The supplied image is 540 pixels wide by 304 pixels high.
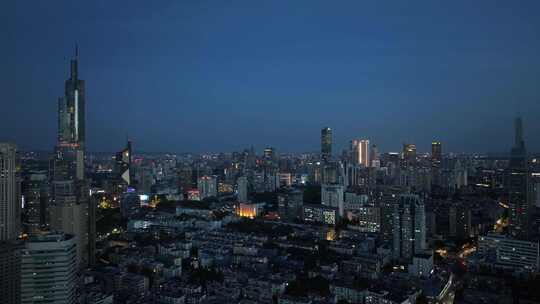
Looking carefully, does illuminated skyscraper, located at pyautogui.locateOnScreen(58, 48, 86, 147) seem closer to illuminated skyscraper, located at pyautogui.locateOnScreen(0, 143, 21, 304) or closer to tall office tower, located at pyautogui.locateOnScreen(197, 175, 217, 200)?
tall office tower, located at pyautogui.locateOnScreen(197, 175, 217, 200)

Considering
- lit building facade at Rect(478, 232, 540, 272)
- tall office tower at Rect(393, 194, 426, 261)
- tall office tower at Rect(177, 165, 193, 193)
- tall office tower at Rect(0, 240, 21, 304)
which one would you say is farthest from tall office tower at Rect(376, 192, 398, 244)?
tall office tower at Rect(177, 165, 193, 193)

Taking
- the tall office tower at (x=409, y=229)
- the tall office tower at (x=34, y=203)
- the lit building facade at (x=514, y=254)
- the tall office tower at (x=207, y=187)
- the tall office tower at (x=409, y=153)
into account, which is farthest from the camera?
the tall office tower at (x=409, y=153)

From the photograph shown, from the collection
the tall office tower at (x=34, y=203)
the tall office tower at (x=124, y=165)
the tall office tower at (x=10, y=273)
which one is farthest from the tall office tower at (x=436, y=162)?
the tall office tower at (x=10, y=273)

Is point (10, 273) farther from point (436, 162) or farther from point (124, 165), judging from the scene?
point (436, 162)

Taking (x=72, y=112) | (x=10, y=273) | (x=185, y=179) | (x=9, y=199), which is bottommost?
(x=10, y=273)

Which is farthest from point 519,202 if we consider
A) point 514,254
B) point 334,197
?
point 334,197

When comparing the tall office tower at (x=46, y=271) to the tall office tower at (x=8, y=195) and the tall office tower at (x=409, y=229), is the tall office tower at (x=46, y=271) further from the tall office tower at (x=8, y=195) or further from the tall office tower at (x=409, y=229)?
the tall office tower at (x=409, y=229)
